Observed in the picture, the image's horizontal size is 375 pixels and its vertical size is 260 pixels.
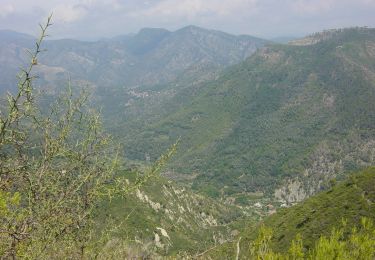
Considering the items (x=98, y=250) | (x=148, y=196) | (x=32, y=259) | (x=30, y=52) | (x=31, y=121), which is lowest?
(x=148, y=196)

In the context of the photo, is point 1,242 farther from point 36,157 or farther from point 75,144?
point 75,144

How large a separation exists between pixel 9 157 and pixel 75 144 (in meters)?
2.58

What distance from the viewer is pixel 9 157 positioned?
13.2 meters

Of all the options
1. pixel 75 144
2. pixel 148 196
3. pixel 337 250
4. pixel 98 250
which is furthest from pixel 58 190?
pixel 148 196

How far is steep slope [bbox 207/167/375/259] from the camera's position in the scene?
8395 cm

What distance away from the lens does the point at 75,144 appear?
50.2 feet

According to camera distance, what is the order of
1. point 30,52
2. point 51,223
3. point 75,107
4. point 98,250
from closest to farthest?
point 30,52, point 51,223, point 75,107, point 98,250

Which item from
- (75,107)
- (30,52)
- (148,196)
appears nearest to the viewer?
(30,52)

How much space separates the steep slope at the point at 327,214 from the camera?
275 ft

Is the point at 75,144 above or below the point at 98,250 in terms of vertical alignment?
above

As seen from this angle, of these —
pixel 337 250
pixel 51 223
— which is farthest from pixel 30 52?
pixel 337 250

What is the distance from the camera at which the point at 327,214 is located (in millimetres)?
94312

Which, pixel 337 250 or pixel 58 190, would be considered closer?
pixel 58 190

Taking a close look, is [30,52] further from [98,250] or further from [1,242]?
[98,250]
